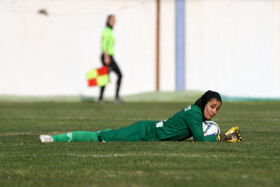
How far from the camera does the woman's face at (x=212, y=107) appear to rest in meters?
7.41

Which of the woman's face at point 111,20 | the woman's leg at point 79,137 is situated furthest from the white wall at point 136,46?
the woman's leg at point 79,137

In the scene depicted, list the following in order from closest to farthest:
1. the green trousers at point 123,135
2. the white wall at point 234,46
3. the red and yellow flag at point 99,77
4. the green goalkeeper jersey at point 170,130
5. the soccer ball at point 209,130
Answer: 1. the green goalkeeper jersey at point 170,130
2. the soccer ball at point 209,130
3. the green trousers at point 123,135
4. the red and yellow flag at point 99,77
5. the white wall at point 234,46

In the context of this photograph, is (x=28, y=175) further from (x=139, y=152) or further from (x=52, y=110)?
(x=52, y=110)

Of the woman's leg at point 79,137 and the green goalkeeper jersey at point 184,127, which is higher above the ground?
the green goalkeeper jersey at point 184,127

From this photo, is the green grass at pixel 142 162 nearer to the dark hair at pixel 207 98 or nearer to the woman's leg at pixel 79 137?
the woman's leg at pixel 79 137

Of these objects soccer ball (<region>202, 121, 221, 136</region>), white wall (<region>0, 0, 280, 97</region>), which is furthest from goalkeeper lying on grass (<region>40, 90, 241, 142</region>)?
white wall (<region>0, 0, 280, 97</region>)

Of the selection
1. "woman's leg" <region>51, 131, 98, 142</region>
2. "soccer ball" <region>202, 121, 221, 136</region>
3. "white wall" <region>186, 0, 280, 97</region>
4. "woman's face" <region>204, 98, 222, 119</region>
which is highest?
"white wall" <region>186, 0, 280, 97</region>

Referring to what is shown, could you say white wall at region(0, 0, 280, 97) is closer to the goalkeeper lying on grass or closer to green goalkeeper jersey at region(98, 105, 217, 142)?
the goalkeeper lying on grass

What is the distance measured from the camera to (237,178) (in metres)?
4.93

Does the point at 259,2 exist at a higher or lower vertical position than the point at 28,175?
higher

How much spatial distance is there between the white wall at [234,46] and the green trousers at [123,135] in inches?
550

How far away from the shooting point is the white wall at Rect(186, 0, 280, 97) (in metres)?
21.6

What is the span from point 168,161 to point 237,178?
42.2 inches

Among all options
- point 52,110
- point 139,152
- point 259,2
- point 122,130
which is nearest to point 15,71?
point 52,110
